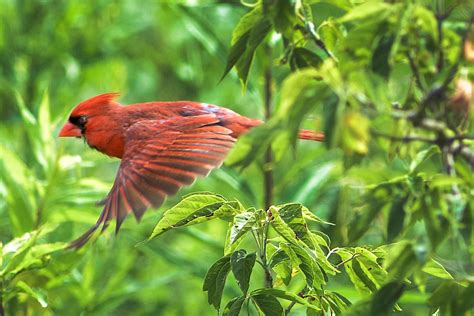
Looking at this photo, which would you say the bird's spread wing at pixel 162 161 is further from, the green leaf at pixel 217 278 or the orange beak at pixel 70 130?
the green leaf at pixel 217 278

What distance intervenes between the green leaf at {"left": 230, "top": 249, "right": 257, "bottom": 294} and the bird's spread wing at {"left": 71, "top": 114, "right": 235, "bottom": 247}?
743mm

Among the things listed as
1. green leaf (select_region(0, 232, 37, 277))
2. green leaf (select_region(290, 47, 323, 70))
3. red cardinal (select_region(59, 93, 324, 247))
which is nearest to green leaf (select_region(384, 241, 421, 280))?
green leaf (select_region(290, 47, 323, 70))

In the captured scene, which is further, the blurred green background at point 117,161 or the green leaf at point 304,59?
the blurred green background at point 117,161

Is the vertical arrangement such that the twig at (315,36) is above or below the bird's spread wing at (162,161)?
above

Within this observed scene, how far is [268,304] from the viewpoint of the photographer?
181 centimetres

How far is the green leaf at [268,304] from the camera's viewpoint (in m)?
1.80

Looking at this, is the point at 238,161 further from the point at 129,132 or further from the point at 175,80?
the point at 175,80

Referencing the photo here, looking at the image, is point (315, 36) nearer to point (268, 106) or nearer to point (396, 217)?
point (396, 217)

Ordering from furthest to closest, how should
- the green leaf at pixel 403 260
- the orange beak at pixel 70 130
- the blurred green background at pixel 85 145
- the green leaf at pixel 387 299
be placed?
the orange beak at pixel 70 130 → the blurred green background at pixel 85 145 → the green leaf at pixel 387 299 → the green leaf at pixel 403 260

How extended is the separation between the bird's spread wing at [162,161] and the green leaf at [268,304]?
0.74 m

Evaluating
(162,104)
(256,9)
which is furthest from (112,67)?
(256,9)

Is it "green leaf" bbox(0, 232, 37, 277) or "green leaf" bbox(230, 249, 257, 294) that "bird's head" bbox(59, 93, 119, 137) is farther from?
"green leaf" bbox(230, 249, 257, 294)

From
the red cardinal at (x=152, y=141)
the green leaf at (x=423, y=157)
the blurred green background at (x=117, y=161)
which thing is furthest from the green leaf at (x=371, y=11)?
the red cardinal at (x=152, y=141)

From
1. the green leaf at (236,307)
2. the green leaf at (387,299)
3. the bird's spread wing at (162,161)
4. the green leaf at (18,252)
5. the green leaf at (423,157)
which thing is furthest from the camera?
the bird's spread wing at (162,161)
